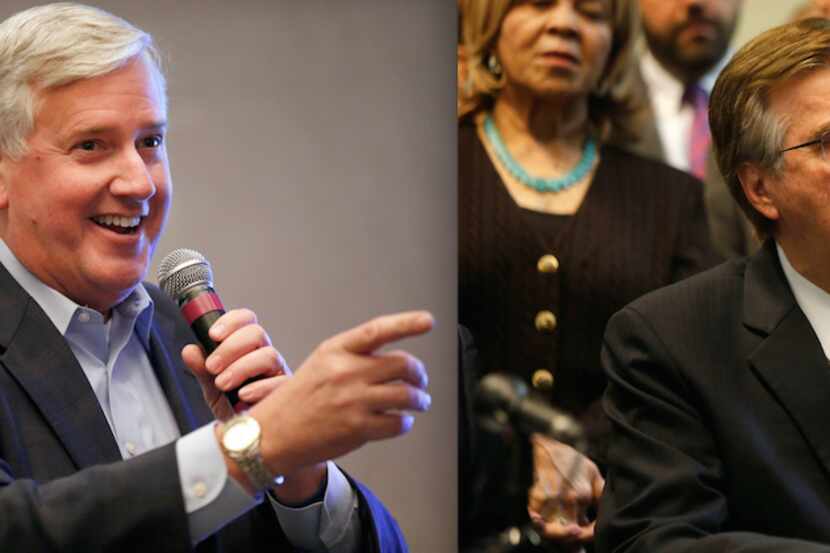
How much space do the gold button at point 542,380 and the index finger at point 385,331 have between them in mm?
1525

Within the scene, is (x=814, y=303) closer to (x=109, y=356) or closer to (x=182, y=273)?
(x=182, y=273)

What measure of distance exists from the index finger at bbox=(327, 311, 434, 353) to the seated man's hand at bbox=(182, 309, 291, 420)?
236 mm

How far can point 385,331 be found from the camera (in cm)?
115

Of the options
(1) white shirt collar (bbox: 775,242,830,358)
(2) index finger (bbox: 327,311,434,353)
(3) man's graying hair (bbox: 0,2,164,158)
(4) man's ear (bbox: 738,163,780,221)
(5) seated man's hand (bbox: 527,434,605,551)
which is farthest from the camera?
(5) seated man's hand (bbox: 527,434,605,551)

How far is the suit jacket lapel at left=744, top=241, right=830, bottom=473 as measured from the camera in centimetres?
174

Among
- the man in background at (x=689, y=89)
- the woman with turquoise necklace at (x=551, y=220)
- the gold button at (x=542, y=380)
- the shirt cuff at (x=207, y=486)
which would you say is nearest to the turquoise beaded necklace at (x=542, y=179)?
the woman with turquoise necklace at (x=551, y=220)

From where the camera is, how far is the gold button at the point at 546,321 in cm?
266

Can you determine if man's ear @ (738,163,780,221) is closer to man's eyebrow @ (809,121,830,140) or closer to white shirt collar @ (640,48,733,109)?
man's eyebrow @ (809,121,830,140)

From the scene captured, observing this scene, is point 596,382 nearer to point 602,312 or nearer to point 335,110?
point 602,312

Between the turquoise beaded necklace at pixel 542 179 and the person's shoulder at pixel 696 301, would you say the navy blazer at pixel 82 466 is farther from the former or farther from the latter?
the turquoise beaded necklace at pixel 542 179

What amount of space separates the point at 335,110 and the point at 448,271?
1.73 ft

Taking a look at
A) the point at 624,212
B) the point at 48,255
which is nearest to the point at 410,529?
the point at 624,212

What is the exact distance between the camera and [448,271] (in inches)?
113

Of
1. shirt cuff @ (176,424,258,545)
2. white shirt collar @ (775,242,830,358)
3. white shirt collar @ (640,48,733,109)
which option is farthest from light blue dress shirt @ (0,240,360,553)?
white shirt collar @ (640,48,733,109)
